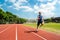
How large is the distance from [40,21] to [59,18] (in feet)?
538

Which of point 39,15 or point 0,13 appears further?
point 0,13

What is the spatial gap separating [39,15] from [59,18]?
164 m

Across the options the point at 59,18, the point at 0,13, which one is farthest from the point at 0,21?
the point at 59,18

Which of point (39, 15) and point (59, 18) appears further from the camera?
point (59, 18)

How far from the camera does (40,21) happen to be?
21688mm

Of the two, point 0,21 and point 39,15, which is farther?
point 0,21

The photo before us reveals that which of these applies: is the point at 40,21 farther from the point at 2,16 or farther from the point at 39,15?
the point at 2,16

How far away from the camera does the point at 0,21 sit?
11250cm

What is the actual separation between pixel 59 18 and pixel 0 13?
Result: 83036mm

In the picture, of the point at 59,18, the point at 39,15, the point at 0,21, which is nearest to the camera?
the point at 39,15

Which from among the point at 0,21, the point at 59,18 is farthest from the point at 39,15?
the point at 59,18

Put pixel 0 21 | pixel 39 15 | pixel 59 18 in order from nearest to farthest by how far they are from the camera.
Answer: pixel 39 15 < pixel 0 21 < pixel 59 18

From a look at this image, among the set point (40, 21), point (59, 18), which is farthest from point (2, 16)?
point (40, 21)

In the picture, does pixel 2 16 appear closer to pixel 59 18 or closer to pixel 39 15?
pixel 59 18
